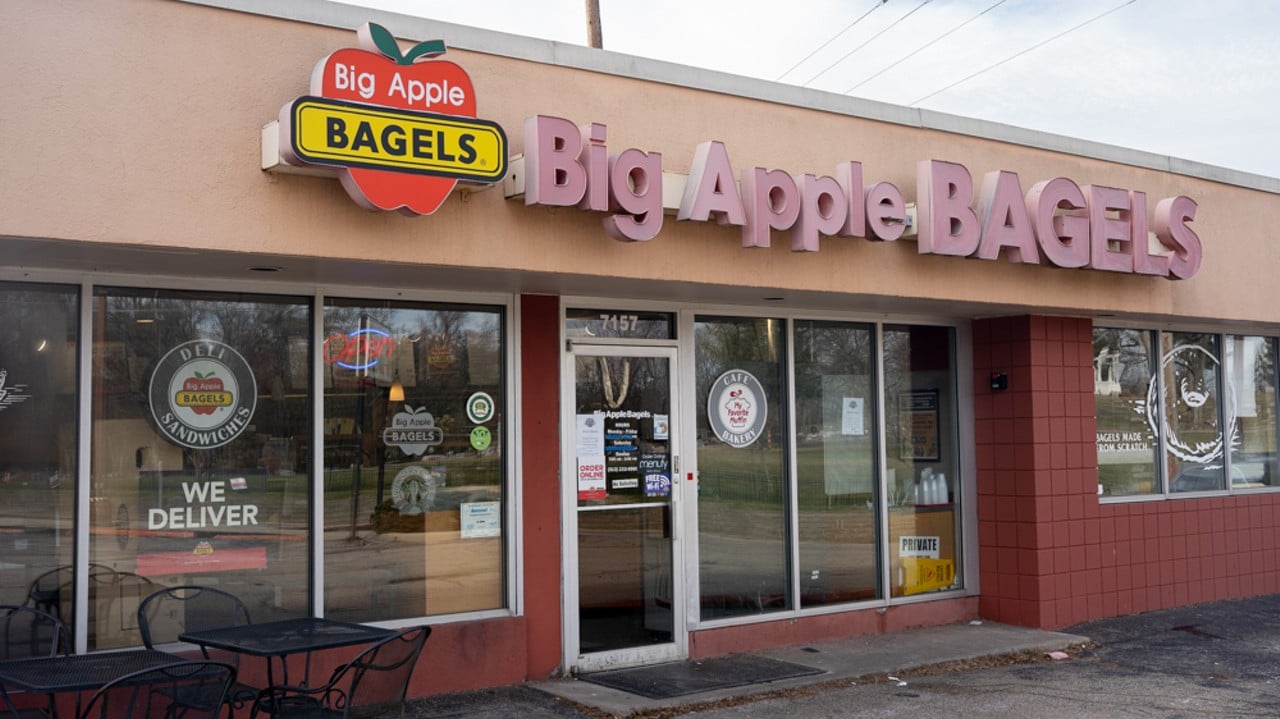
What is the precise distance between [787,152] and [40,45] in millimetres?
4950

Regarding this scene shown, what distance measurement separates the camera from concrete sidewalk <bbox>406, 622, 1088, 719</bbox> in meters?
7.63

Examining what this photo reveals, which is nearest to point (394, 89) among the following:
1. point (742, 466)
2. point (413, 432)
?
point (413, 432)

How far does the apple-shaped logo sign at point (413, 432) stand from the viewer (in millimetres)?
8148

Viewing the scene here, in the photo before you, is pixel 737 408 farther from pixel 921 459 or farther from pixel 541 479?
pixel 921 459

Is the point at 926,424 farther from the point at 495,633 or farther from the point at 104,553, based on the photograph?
the point at 104,553

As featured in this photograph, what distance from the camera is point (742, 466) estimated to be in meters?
9.75

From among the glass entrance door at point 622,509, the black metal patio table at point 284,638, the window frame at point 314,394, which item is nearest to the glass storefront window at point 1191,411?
the glass entrance door at point 622,509

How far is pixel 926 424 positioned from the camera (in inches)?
437

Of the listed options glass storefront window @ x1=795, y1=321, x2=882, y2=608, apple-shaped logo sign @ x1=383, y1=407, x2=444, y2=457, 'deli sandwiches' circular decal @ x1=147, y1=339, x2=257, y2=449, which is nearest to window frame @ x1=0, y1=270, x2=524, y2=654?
'deli sandwiches' circular decal @ x1=147, y1=339, x2=257, y2=449

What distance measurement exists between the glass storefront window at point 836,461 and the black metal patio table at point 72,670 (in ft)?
18.0

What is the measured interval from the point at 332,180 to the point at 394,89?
0.62m

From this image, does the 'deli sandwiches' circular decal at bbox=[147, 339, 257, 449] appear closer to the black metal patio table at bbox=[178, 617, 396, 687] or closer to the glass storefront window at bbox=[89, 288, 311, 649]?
the glass storefront window at bbox=[89, 288, 311, 649]

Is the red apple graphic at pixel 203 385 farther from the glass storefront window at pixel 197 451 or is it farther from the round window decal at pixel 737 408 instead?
the round window decal at pixel 737 408

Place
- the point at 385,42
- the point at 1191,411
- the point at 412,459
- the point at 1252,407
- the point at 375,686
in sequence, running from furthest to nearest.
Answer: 1. the point at 1252,407
2. the point at 1191,411
3. the point at 412,459
4. the point at 385,42
5. the point at 375,686
